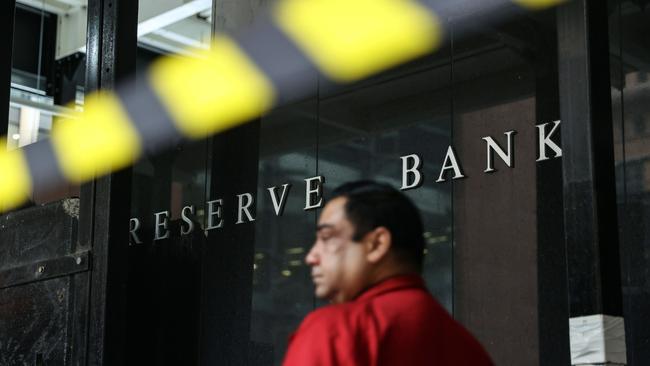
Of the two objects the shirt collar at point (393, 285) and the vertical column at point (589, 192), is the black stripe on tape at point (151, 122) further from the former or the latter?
the shirt collar at point (393, 285)

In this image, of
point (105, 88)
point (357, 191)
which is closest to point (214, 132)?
point (105, 88)

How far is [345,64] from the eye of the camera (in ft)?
20.4

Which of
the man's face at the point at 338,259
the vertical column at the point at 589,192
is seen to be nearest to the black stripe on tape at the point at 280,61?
the vertical column at the point at 589,192

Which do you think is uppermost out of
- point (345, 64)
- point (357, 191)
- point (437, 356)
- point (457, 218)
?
point (345, 64)

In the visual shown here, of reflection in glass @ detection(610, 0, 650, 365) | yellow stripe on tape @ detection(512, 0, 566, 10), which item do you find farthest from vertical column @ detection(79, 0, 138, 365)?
reflection in glass @ detection(610, 0, 650, 365)

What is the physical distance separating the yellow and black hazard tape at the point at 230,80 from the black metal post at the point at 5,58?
0.18 m

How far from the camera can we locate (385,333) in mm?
2049

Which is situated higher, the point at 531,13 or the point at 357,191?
the point at 531,13

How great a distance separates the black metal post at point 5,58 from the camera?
7.45 m

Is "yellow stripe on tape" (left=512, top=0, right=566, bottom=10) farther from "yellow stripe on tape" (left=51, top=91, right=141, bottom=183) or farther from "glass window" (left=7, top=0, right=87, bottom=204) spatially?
"glass window" (left=7, top=0, right=87, bottom=204)

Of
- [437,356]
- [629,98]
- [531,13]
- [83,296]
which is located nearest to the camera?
[437,356]

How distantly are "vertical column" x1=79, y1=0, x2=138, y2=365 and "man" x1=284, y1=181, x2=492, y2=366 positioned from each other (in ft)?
12.8

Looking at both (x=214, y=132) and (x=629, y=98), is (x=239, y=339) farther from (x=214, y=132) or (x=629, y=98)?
(x=629, y=98)

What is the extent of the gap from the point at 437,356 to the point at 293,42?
4568 millimetres
